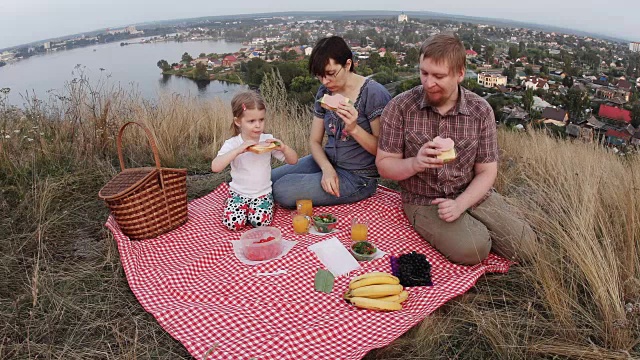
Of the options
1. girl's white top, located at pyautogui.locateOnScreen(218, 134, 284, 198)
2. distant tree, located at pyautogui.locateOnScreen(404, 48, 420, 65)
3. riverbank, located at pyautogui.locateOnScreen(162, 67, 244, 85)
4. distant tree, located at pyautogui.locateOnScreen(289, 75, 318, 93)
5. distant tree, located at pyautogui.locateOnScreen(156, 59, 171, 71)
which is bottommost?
girl's white top, located at pyautogui.locateOnScreen(218, 134, 284, 198)

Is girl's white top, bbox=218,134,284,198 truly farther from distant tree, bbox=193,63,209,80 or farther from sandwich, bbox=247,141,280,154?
distant tree, bbox=193,63,209,80

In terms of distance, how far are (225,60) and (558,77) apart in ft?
38.0

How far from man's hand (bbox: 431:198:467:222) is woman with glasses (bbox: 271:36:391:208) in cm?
91

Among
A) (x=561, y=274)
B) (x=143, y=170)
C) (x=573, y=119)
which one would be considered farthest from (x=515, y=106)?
(x=143, y=170)

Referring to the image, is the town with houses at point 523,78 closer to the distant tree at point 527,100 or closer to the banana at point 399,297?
the distant tree at point 527,100

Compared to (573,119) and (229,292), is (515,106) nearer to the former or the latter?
(573,119)

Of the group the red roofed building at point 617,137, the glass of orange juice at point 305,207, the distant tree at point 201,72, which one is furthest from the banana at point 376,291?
the distant tree at point 201,72

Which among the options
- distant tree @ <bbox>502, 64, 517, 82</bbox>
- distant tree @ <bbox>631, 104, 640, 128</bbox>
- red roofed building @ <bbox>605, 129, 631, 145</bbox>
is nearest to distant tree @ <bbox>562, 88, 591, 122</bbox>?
distant tree @ <bbox>631, 104, 640, 128</bbox>

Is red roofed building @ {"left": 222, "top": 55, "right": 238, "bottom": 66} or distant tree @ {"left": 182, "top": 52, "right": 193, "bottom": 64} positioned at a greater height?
distant tree @ {"left": 182, "top": 52, "right": 193, "bottom": 64}

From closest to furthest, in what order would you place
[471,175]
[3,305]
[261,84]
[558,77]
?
[3,305], [471,175], [261,84], [558,77]

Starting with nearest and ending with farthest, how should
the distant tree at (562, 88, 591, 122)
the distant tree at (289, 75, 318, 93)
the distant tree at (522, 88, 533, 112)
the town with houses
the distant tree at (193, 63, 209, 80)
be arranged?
the town with houses, the distant tree at (562, 88, 591, 122), the distant tree at (289, 75, 318, 93), the distant tree at (522, 88, 533, 112), the distant tree at (193, 63, 209, 80)

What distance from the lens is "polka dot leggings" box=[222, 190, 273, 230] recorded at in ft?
13.0

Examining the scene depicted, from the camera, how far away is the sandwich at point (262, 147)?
3.72m

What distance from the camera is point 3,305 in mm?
2918
